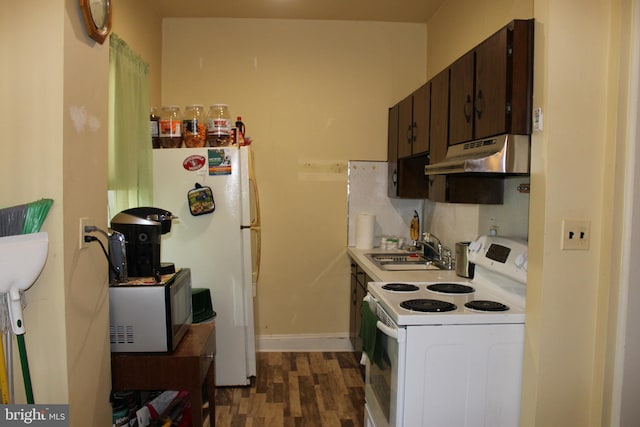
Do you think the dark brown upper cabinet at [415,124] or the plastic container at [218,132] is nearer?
the dark brown upper cabinet at [415,124]

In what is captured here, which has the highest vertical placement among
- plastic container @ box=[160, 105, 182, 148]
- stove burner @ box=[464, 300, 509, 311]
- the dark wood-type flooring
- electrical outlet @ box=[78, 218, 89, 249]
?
plastic container @ box=[160, 105, 182, 148]

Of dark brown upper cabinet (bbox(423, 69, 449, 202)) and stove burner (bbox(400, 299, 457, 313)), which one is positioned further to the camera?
dark brown upper cabinet (bbox(423, 69, 449, 202))

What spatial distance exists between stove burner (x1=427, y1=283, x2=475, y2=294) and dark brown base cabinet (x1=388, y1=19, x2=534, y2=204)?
48 cm

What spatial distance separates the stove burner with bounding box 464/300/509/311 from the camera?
1991 mm

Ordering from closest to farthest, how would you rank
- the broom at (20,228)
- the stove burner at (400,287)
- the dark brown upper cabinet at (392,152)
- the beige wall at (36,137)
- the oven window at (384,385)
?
the broom at (20,228) → the beige wall at (36,137) → the oven window at (384,385) → the stove burner at (400,287) → the dark brown upper cabinet at (392,152)

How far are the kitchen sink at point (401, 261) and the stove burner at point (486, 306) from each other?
0.91 metres

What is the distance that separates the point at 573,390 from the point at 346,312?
2410 millimetres

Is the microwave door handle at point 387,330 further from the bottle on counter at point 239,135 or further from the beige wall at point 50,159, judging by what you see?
the bottle on counter at point 239,135

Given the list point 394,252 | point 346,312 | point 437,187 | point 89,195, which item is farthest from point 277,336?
point 89,195

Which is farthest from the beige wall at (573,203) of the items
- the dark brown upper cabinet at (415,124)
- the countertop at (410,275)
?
the dark brown upper cabinet at (415,124)

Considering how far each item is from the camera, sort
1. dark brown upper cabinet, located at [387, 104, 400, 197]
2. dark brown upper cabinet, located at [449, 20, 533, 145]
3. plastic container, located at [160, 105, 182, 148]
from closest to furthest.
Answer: dark brown upper cabinet, located at [449, 20, 533, 145] → plastic container, located at [160, 105, 182, 148] → dark brown upper cabinet, located at [387, 104, 400, 197]

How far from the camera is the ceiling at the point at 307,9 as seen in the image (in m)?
3.48

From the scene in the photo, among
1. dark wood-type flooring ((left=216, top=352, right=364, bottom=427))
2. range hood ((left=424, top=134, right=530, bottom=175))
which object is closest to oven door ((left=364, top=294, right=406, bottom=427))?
dark wood-type flooring ((left=216, top=352, right=364, bottom=427))

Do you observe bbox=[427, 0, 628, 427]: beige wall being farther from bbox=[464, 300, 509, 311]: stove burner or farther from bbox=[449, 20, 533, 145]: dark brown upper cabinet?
bbox=[464, 300, 509, 311]: stove burner
